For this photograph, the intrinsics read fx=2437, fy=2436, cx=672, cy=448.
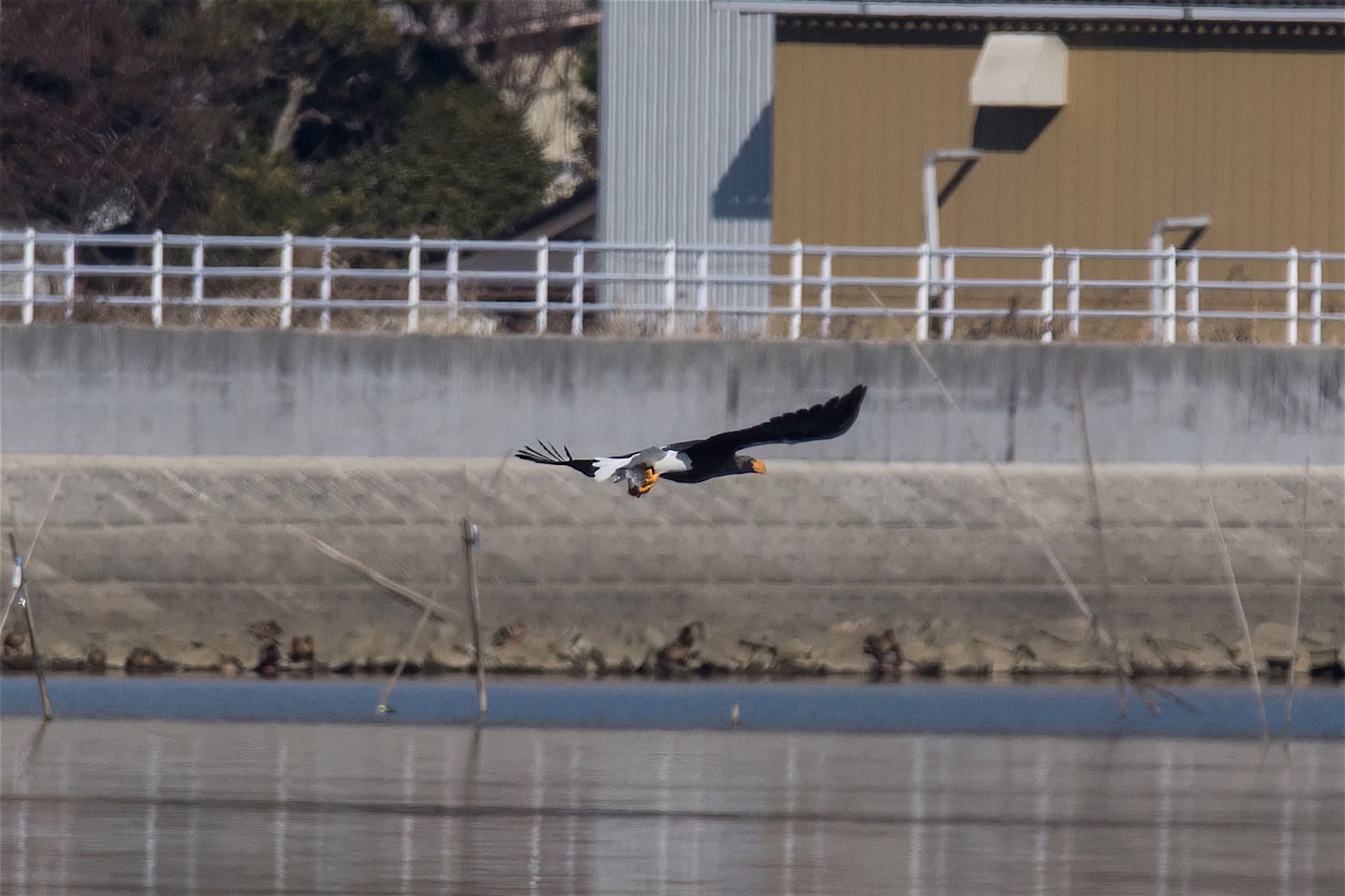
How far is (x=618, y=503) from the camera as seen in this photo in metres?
21.0

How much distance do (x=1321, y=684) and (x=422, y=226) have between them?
→ 58.0 feet

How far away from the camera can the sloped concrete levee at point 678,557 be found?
21125mm

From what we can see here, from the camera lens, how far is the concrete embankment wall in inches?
833

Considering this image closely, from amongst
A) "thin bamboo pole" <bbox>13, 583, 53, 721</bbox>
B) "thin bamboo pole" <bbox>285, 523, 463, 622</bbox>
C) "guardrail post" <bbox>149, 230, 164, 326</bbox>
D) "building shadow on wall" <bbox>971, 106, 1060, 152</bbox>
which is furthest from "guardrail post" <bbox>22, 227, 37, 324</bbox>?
"building shadow on wall" <bbox>971, 106, 1060, 152</bbox>

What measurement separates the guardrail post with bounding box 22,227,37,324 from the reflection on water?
15.6 feet

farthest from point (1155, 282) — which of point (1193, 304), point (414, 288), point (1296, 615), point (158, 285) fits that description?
point (158, 285)

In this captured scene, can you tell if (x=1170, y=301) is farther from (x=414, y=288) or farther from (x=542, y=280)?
(x=414, y=288)

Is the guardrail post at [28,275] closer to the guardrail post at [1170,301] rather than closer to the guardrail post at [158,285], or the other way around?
the guardrail post at [158,285]

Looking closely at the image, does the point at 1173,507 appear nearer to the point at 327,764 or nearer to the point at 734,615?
the point at 734,615

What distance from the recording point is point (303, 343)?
21469mm

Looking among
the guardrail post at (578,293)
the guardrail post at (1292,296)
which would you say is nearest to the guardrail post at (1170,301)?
the guardrail post at (1292,296)

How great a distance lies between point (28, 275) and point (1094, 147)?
10689 millimetres

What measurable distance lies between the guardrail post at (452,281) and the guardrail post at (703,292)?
86.9 inches

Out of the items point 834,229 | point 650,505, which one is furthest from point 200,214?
point 650,505
